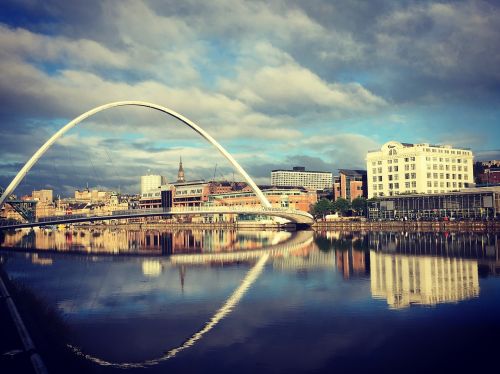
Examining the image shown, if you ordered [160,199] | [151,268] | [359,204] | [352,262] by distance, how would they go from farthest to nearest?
1. [160,199]
2. [359,204]
3. [151,268]
4. [352,262]

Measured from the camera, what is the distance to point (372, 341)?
1775 cm

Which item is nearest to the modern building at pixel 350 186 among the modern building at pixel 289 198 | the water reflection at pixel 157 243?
the modern building at pixel 289 198

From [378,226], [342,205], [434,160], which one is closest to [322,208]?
[342,205]

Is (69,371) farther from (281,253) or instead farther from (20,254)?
(20,254)

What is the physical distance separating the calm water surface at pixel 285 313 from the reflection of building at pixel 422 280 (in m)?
0.06

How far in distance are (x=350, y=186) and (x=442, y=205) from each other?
34558mm

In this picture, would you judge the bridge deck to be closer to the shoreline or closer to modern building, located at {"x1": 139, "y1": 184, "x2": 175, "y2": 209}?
the shoreline

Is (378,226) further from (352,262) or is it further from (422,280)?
(422,280)

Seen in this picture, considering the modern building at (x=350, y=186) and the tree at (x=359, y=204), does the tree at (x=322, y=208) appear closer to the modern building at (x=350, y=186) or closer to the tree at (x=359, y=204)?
the tree at (x=359, y=204)

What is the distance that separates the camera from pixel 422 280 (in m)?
30.3

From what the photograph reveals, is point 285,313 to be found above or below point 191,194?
below

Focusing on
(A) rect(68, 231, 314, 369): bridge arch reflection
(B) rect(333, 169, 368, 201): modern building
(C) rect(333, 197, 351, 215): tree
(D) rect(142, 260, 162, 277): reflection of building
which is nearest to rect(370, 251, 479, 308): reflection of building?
(A) rect(68, 231, 314, 369): bridge arch reflection

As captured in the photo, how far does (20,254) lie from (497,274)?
51.3 m

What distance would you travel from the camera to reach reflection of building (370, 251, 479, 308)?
25.1 metres
